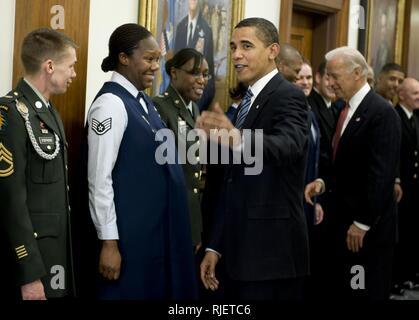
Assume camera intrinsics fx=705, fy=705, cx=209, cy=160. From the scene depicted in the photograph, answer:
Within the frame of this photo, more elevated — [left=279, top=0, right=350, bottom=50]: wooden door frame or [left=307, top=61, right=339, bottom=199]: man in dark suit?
[left=279, top=0, right=350, bottom=50]: wooden door frame

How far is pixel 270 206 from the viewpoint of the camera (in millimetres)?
3135

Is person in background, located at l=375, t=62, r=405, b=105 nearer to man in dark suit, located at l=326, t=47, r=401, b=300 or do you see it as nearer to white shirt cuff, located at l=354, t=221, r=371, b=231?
man in dark suit, located at l=326, t=47, r=401, b=300

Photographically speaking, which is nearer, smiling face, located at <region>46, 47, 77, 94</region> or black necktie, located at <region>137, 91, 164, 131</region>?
smiling face, located at <region>46, 47, 77, 94</region>

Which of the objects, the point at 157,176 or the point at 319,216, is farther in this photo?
the point at 319,216

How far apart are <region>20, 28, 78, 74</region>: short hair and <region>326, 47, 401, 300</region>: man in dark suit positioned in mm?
1950

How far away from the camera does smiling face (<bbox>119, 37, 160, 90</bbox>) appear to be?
12.3 feet

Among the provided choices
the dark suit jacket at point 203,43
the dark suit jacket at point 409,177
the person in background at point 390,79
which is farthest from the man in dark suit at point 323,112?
the person in background at point 390,79

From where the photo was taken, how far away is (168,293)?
365 cm

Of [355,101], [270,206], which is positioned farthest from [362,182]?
[270,206]

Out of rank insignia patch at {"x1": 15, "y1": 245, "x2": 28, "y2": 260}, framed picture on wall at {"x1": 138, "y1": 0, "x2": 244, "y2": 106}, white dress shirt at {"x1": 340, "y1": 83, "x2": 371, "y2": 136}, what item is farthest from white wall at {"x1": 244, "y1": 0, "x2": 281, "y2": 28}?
rank insignia patch at {"x1": 15, "y1": 245, "x2": 28, "y2": 260}

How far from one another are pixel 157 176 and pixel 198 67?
1.48m

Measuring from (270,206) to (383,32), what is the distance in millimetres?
5735

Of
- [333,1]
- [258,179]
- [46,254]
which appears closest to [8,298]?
[46,254]

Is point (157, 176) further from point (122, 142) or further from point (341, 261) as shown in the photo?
point (341, 261)
